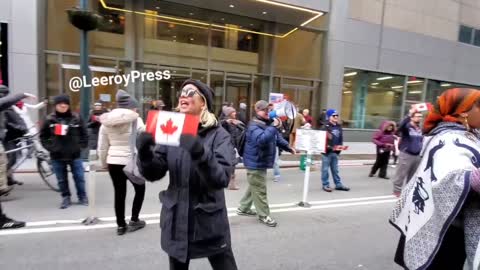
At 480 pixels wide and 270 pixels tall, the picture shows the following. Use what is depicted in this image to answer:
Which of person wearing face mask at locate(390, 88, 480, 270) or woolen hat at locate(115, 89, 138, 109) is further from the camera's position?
woolen hat at locate(115, 89, 138, 109)

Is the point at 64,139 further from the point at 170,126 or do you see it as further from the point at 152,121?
the point at 170,126

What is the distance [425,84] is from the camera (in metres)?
21.8

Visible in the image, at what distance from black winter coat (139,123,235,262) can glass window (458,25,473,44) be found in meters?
25.3

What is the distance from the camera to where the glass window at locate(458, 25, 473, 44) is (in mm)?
22656

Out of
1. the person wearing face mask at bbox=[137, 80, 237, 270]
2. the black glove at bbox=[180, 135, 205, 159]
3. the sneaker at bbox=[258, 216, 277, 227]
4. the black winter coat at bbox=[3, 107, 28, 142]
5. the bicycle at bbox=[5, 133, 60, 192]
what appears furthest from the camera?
the bicycle at bbox=[5, 133, 60, 192]

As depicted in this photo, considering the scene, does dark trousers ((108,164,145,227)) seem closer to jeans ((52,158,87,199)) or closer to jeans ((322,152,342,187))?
jeans ((52,158,87,199))

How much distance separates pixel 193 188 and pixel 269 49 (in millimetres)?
16795

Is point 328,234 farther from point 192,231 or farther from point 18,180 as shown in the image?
point 18,180

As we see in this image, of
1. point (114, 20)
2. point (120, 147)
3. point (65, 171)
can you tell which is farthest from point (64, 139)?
point (114, 20)

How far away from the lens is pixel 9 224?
495 cm

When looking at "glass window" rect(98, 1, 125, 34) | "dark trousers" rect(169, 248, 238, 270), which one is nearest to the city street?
"dark trousers" rect(169, 248, 238, 270)

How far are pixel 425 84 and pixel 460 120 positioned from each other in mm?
21934

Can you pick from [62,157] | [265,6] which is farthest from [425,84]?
[62,157]

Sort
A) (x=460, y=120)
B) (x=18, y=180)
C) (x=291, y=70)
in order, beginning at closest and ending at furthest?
(x=460, y=120) < (x=18, y=180) < (x=291, y=70)
